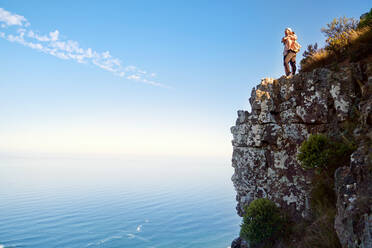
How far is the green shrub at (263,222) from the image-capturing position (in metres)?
8.73

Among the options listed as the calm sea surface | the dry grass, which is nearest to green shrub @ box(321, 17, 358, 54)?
the dry grass

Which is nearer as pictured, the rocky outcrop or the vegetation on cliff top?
the rocky outcrop

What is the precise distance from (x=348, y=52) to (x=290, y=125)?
12.9 feet

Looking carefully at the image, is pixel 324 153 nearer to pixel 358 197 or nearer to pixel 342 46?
pixel 358 197

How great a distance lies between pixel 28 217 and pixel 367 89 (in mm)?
51468

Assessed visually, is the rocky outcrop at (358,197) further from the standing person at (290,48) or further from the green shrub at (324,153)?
the standing person at (290,48)

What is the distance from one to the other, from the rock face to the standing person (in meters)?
1.28

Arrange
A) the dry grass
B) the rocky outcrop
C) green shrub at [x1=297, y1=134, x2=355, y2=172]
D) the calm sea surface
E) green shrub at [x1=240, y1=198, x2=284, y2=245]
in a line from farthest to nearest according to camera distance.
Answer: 1. the calm sea surface
2. green shrub at [x1=240, y1=198, x2=284, y2=245]
3. the dry grass
4. green shrub at [x1=297, y1=134, x2=355, y2=172]
5. the rocky outcrop

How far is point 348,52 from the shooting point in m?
8.73

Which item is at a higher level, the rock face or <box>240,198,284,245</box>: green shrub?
the rock face

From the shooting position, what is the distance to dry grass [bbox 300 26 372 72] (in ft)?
27.3

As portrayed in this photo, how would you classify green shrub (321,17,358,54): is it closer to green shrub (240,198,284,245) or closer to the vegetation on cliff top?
the vegetation on cliff top

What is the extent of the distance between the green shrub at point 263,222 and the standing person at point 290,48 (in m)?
7.00

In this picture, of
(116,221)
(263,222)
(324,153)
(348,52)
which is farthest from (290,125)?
(116,221)
